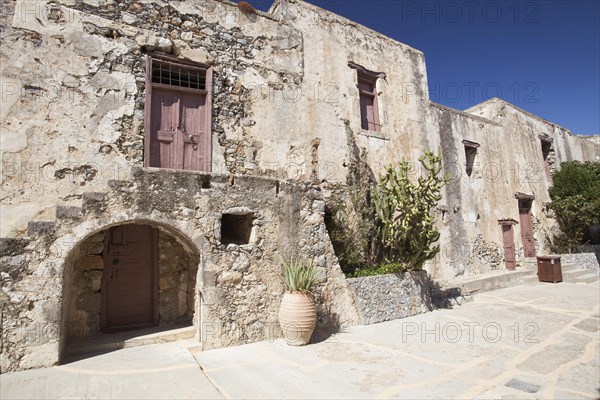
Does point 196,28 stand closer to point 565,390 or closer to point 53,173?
point 53,173

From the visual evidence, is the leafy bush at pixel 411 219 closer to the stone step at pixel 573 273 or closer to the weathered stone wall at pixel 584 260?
the stone step at pixel 573 273

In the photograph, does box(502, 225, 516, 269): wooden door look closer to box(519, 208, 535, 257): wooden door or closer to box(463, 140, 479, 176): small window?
box(519, 208, 535, 257): wooden door

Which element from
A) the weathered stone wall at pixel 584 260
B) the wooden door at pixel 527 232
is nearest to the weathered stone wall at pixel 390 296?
the weathered stone wall at pixel 584 260

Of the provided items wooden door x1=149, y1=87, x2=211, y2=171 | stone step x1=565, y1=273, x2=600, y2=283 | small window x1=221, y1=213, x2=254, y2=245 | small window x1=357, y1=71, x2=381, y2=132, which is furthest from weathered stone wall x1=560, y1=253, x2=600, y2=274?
wooden door x1=149, y1=87, x2=211, y2=171

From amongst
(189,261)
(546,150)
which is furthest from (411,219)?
(546,150)

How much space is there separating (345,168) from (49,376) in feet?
22.0

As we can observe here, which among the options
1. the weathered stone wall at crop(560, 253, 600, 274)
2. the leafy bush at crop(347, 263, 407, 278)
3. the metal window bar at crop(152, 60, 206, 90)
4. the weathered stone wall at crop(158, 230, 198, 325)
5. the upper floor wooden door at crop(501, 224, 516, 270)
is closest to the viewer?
the weathered stone wall at crop(158, 230, 198, 325)

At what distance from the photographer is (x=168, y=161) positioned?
6.49 m

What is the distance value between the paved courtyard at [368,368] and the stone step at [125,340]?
0.16m

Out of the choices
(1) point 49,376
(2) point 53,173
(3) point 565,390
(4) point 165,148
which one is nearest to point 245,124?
(4) point 165,148

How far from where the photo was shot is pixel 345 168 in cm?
850

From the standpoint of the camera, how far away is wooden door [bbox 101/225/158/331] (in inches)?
235

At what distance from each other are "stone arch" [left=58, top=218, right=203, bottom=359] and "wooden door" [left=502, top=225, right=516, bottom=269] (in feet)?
38.3

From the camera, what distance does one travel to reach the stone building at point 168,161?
482 cm
